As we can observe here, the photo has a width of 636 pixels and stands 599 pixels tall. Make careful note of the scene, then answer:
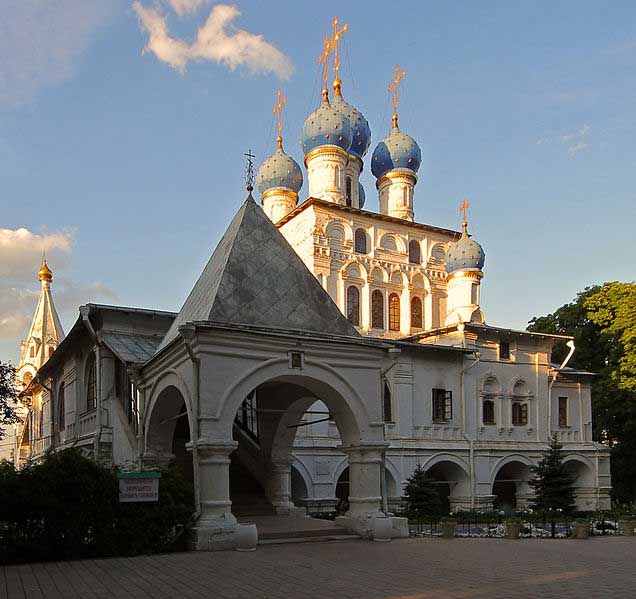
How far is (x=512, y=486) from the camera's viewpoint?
109 ft

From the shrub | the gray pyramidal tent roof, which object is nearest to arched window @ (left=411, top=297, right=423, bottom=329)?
the gray pyramidal tent roof

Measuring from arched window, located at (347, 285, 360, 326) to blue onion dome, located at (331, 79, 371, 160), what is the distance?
8.03 m

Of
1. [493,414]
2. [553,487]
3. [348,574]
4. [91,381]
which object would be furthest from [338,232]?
[348,574]

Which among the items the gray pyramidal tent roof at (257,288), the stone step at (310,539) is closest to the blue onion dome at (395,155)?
the gray pyramidal tent roof at (257,288)

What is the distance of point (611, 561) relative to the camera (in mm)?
11750

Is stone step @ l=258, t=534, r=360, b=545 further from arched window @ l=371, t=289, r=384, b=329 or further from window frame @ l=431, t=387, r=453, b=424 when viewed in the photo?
arched window @ l=371, t=289, r=384, b=329

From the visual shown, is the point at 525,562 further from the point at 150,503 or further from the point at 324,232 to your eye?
the point at 324,232

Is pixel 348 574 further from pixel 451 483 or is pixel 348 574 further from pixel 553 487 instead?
pixel 451 483

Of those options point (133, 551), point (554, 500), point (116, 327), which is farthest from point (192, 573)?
point (554, 500)

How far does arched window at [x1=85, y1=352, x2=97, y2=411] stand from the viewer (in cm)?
2154

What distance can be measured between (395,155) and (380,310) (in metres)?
9.35

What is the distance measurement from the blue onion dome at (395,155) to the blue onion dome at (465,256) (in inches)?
289

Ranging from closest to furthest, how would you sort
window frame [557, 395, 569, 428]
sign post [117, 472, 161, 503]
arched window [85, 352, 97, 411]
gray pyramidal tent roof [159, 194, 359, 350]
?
1. sign post [117, 472, 161, 503]
2. gray pyramidal tent roof [159, 194, 359, 350]
3. arched window [85, 352, 97, 411]
4. window frame [557, 395, 569, 428]

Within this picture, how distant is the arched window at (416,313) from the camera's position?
38750mm
